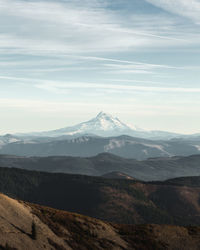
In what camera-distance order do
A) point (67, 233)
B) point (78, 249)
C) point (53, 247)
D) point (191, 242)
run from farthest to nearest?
point (191, 242) → point (67, 233) → point (78, 249) → point (53, 247)

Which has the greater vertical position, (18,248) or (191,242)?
(18,248)

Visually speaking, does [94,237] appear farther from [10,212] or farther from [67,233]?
[10,212]

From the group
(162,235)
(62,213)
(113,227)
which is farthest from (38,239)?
(162,235)

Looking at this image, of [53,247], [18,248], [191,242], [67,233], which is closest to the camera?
[18,248]

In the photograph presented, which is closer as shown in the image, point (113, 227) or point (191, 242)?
point (191, 242)

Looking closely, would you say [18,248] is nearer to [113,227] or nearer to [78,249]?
[78,249]

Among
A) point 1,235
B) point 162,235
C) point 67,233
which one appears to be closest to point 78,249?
point 67,233
